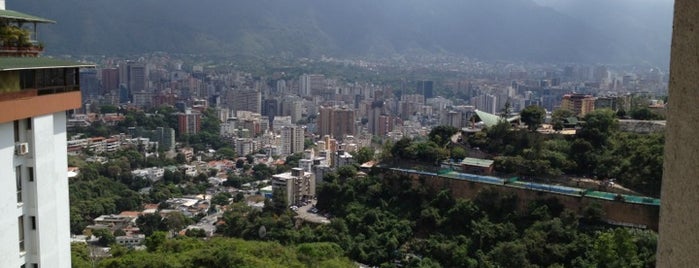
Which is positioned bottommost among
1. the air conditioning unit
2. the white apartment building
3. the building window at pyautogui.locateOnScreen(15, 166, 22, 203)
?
the white apartment building

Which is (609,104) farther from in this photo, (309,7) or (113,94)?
(309,7)

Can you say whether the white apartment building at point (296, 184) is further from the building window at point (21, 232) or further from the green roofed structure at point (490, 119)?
the building window at point (21, 232)

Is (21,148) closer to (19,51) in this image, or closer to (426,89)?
(19,51)

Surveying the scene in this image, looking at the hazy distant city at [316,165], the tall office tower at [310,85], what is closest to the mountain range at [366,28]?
the hazy distant city at [316,165]

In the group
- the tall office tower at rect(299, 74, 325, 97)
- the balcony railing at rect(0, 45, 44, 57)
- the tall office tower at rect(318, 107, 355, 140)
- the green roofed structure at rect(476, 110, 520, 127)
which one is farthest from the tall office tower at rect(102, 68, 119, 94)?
the balcony railing at rect(0, 45, 44, 57)

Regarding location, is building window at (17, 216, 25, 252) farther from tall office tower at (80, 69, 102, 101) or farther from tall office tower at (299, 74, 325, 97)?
tall office tower at (299, 74, 325, 97)

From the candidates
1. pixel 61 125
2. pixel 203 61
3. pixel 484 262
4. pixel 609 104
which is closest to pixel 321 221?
pixel 484 262

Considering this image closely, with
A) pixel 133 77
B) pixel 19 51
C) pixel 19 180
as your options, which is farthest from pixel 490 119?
pixel 133 77
